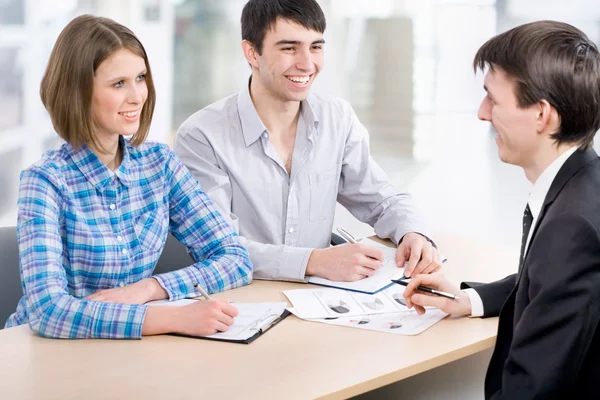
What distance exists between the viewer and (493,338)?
1.77 m

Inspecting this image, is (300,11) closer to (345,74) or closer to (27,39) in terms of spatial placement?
(27,39)

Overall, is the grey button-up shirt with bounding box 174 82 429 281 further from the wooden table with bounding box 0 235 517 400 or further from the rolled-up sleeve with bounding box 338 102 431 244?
the wooden table with bounding box 0 235 517 400

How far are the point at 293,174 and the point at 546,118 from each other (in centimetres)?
113

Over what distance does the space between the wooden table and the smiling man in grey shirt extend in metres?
0.67

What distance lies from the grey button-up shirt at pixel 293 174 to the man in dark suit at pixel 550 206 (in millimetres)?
818

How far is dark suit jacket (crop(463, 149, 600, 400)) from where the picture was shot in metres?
1.42

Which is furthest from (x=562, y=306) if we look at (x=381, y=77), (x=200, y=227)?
(x=381, y=77)

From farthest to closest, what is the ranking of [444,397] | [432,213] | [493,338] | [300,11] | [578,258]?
1. [432,213]
2. [300,11]
3. [444,397]
4. [493,338]
5. [578,258]

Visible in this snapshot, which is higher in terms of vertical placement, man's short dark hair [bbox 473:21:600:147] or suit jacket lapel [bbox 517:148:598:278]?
man's short dark hair [bbox 473:21:600:147]

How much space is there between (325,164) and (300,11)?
1.66 feet

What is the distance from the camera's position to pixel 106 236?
198cm

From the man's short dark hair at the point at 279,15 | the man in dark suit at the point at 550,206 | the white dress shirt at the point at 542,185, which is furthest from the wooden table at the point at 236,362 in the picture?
the man's short dark hair at the point at 279,15

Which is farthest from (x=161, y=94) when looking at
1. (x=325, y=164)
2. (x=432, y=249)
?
(x=432, y=249)

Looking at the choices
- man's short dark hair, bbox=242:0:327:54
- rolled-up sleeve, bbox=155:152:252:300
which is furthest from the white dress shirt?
man's short dark hair, bbox=242:0:327:54
